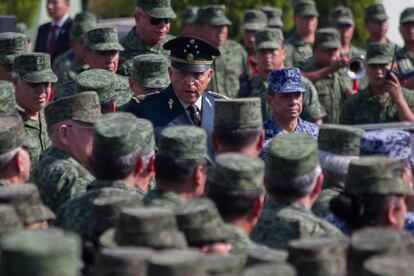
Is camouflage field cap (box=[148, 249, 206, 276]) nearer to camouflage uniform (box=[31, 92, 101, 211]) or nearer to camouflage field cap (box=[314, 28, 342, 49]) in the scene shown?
camouflage uniform (box=[31, 92, 101, 211])

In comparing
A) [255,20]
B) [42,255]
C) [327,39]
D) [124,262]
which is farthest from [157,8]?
[42,255]

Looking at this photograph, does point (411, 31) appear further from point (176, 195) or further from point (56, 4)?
point (176, 195)

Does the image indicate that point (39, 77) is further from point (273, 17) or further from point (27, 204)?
point (273, 17)

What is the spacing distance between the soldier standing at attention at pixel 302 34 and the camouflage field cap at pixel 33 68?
19.3ft

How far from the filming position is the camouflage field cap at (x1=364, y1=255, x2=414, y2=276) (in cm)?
548

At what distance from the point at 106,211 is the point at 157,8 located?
16.4 feet

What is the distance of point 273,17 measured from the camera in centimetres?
1741

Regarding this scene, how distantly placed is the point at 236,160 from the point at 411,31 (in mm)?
8706

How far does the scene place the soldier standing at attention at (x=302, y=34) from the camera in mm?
16062

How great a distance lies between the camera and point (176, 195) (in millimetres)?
6875

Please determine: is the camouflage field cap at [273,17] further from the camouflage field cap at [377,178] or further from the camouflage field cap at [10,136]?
the camouflage field cap at [377,178]

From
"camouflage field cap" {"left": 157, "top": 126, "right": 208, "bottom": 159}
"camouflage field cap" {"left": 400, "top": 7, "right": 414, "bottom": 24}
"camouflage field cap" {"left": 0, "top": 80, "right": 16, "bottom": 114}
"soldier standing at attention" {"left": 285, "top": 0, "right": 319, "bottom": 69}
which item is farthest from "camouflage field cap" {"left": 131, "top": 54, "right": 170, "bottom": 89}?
"soldier standing at attention" {"left": 285, "top": 0, "right": 319, "bottom": 69}

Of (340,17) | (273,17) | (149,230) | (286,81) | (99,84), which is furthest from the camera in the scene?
(273,17)

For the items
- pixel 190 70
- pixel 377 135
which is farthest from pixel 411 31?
pixel 377 135
